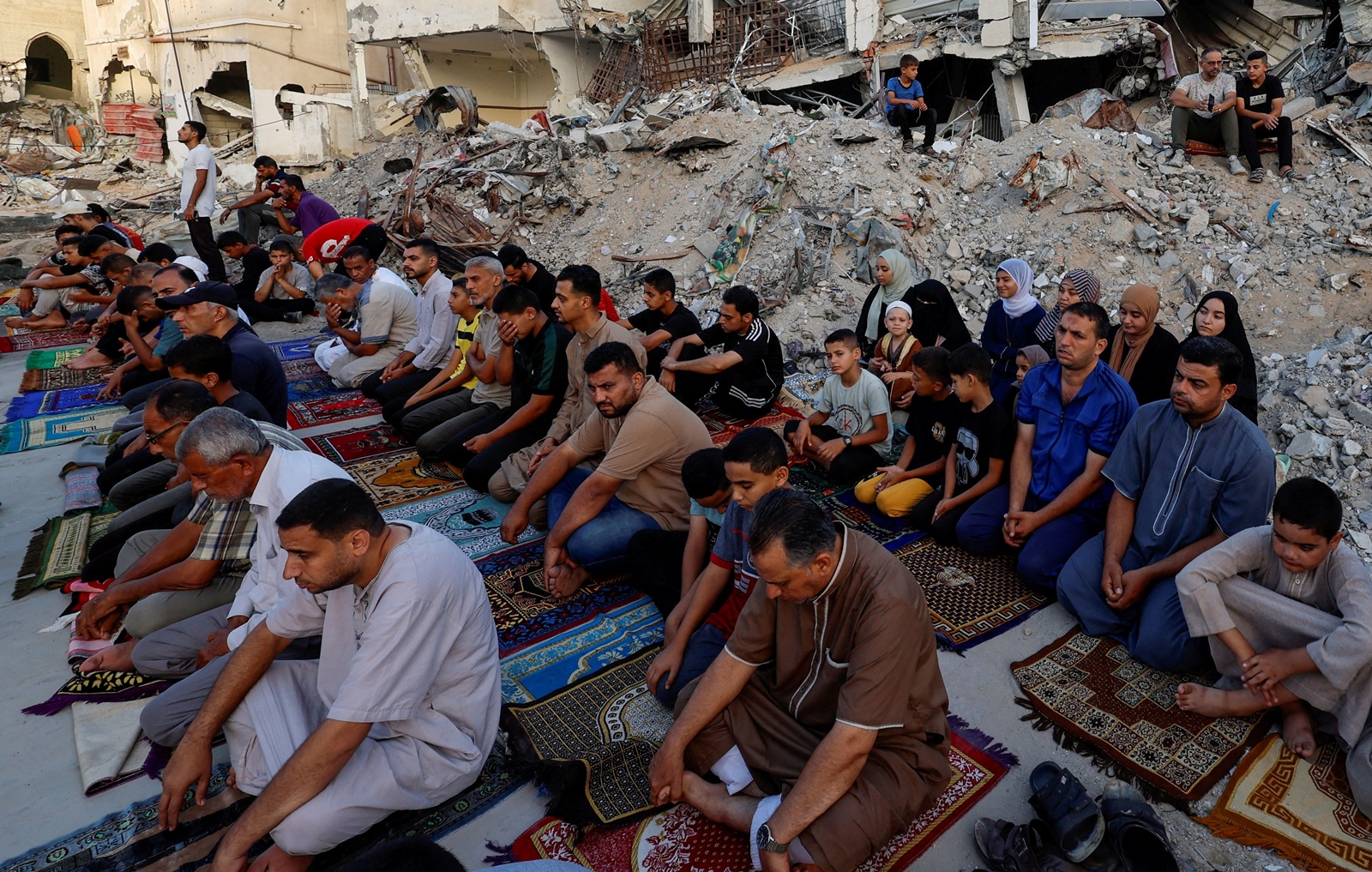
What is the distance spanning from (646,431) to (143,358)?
176 inches

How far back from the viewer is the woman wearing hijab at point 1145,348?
4.17 m

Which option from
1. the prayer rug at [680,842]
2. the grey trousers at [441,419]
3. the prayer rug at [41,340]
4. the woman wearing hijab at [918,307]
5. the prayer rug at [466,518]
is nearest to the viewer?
the prayer rug at [680,842]

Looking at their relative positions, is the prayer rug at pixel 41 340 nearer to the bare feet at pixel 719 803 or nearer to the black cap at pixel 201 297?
the black cap at pixel 201 297

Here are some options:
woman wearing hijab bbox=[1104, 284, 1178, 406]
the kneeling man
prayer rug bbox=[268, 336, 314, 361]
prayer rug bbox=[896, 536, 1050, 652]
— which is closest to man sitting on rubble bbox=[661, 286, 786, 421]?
prayer rug bbox=[896, 536, 1050, 652]

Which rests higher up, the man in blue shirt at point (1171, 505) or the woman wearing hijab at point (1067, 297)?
the woman wearing hijab at point (1067, 297)

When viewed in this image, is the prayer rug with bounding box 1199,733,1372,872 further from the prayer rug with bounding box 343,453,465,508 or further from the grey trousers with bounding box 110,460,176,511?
the grey trousers with bounding box 110,460,176,511

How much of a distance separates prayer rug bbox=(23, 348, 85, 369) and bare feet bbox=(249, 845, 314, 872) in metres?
7.24

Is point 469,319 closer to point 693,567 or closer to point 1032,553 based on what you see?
point 693,567

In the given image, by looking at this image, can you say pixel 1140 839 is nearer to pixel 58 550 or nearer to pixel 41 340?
pixel 58 550

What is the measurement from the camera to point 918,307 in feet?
18.6

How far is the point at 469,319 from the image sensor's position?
225 inches

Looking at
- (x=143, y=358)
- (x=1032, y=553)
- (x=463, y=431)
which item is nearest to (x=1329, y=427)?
(x=1032, y=553)

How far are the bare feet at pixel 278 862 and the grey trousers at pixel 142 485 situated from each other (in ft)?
9.49

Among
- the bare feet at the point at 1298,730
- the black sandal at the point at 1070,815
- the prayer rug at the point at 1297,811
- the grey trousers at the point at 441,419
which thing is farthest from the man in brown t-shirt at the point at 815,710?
the grey trousers at the point at 441,419
